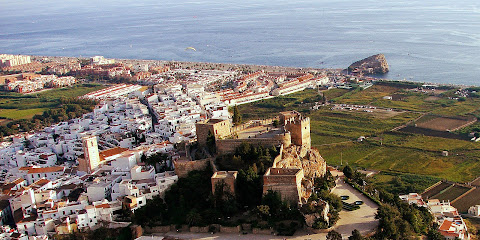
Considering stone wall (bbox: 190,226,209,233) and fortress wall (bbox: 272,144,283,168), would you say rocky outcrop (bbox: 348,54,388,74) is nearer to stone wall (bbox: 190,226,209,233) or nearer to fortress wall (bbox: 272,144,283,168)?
fortress wall (bbox: 272,144,283,168)

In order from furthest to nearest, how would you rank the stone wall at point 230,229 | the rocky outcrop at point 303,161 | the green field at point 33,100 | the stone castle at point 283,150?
the green field at point 33,100, the rocky outcrop at point 303,161, the stone castle at point 283,150, the stone wall at point 230,229

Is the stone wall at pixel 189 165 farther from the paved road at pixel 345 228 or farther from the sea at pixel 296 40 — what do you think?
the sea at pixel 296 40

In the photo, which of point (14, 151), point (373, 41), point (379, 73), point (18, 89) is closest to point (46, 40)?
point (18, 89)

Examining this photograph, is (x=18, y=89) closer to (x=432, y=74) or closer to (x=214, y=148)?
(x=214, y=148)

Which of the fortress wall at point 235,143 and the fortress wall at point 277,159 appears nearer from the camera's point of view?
the fortress wall at point 277,159

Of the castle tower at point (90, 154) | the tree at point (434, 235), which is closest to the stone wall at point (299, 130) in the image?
the tree at point (434, 235)

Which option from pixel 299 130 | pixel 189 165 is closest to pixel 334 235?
pixel 299 130

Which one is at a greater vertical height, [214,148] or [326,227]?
[214,148]

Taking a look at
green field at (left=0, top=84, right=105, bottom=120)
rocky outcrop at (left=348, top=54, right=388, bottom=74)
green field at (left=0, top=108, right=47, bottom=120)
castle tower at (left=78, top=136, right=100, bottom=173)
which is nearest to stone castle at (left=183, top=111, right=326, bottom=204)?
castle tower at (left=78, top=136, right=100, bottom=173)
